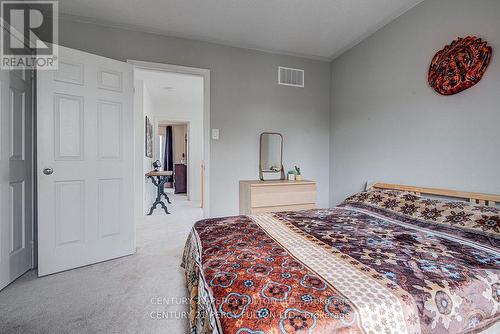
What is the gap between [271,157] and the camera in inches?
128

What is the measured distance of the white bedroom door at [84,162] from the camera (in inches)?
80.4

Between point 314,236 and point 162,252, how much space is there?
1.85 meters

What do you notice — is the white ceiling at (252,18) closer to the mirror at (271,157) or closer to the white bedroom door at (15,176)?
the white bedroom door at (15,176)

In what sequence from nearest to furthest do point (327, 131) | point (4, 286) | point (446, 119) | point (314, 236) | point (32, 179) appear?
1. point (314, 236)
2. point (4, 286)
3. point (446, 119)
4. point (32, 179)
5. point (327, 131)

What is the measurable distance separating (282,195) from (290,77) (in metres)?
1.64

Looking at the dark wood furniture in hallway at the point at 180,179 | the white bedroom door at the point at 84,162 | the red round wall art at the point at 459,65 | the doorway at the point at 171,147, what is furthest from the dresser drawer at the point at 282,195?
the doorway at the point at 171,147

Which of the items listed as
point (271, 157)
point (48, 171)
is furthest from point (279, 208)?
point (48, 171)

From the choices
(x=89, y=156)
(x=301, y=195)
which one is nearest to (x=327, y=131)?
(x=301, y=195)

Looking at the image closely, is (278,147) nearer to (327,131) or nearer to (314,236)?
(327,131)

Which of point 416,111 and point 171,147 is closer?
point 416,111

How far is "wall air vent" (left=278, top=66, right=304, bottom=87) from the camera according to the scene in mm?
3236

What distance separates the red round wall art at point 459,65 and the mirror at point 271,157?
174 centimetres

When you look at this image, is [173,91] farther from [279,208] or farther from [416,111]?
[416,111]

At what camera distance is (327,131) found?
11.5ft
